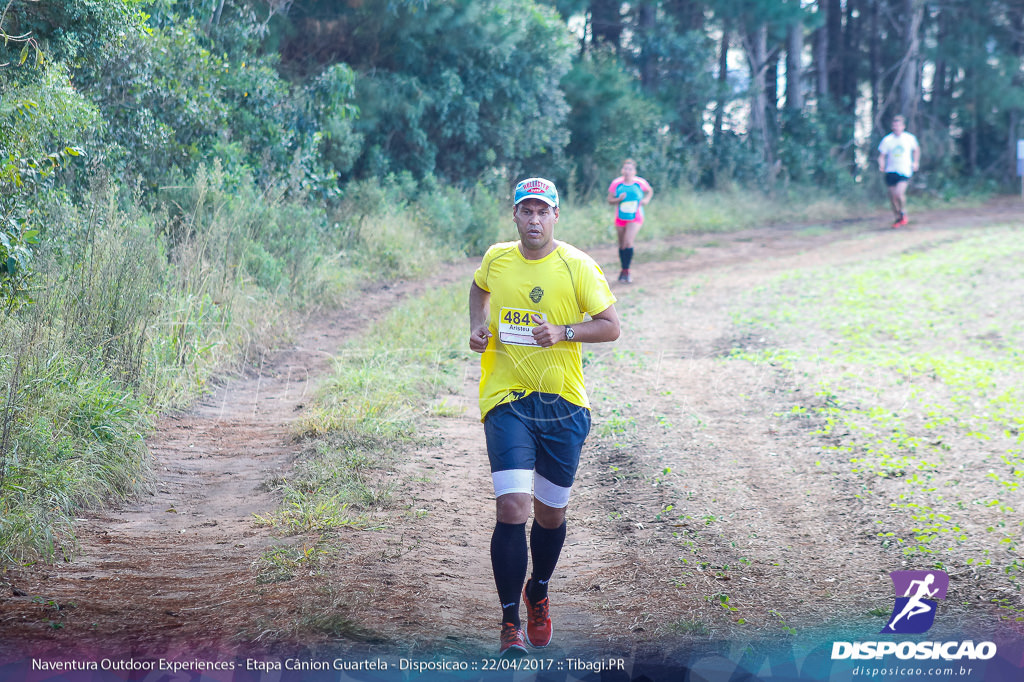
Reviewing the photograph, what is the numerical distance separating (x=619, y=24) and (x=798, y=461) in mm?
22335

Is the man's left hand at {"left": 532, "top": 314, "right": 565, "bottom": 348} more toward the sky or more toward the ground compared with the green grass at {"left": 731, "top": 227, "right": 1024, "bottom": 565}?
more toward the sky

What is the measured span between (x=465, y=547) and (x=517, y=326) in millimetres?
1744

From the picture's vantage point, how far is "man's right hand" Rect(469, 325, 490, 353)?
4297 mm

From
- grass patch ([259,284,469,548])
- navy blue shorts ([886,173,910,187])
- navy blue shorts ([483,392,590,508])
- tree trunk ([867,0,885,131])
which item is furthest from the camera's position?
tree trunk ([867,0,885,131])

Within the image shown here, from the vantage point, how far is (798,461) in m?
6.83

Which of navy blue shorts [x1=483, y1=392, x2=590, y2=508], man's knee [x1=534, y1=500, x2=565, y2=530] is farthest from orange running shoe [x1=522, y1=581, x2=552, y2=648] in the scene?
navy blue shorts [x1=483, y1=392, x2=590, y2=508]

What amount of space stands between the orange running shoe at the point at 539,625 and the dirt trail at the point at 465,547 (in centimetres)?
12

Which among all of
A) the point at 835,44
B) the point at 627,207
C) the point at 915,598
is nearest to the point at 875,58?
the point at 835,44

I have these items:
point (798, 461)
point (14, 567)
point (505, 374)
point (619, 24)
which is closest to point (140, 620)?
point (14, 567)

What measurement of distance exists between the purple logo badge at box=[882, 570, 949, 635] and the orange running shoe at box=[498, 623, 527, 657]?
1.72 m

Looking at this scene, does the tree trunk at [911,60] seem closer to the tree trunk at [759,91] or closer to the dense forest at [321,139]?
the dense forest at [321,139]

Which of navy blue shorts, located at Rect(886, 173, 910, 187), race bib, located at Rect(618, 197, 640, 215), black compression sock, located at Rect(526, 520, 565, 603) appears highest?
navy blue shorts, located at Rect(886, 173, 910, 187)

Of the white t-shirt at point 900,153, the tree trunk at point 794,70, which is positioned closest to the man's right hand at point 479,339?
the white t-shirt at point 900,153

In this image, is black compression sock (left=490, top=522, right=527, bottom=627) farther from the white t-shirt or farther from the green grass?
the white t-shirt
